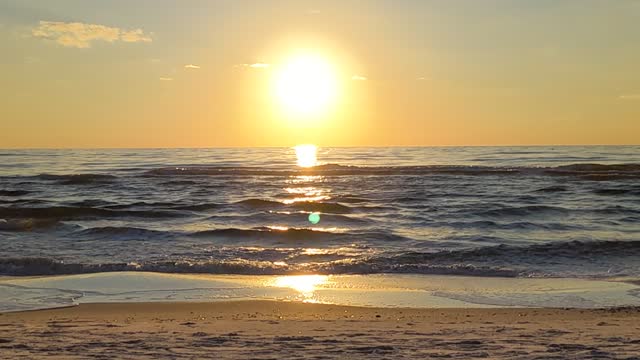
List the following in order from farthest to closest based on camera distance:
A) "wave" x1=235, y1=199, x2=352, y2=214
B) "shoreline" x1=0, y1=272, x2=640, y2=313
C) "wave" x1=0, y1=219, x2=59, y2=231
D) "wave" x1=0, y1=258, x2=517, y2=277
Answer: "wave" x1=235, y1=199, x2=352, y2=214 → "wave" x1=0, y1=219, x2=59, y2=231 → "wave" x1=0, y1=258, x2=517, y2=277 → "shoreline" x1=0, y1=272, x2=640, y2=313

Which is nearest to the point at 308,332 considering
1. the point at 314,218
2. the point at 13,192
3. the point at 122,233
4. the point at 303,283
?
the point at 303,283

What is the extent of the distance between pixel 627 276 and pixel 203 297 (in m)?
7.12

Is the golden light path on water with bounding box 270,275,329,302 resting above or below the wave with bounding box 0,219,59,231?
below

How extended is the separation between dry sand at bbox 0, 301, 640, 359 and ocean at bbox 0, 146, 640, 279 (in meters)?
3.61

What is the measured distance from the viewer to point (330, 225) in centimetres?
1956

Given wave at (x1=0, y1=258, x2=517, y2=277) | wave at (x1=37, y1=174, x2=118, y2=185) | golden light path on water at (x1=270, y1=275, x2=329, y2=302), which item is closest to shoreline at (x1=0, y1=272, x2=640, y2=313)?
golden light path on water at (x1=270, y1=275, x2=329, y2=302)

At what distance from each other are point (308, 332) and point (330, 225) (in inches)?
496

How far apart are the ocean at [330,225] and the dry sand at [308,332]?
3.61m

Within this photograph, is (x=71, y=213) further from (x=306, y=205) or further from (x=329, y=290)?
(x=329, y=290)

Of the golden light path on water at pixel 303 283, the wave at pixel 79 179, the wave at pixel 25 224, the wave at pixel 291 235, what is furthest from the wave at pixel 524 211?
the wave at pixel 79 179

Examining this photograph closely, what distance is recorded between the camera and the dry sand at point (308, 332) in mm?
5988

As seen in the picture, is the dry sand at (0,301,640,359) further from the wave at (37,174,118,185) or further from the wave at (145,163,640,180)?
the wave at (145,163,640,180)

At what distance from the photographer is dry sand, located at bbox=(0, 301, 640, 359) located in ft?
19.6

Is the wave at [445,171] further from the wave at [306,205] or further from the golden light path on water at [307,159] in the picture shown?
the wave at [306,205]
